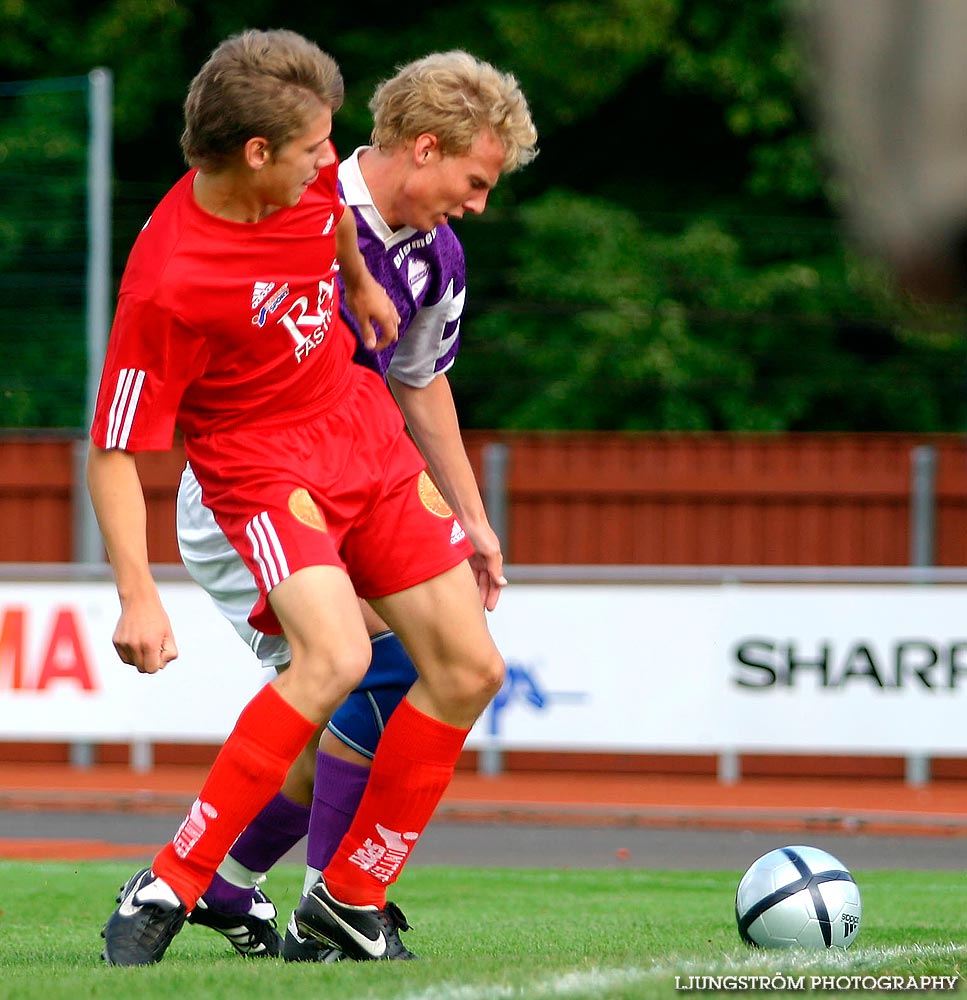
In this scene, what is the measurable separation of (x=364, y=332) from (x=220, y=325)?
1.51 feet

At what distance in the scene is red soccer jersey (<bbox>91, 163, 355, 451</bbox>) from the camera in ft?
12.3

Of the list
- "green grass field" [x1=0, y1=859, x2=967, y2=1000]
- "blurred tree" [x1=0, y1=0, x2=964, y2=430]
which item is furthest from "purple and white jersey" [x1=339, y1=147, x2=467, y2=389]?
"blurred tree" [x1=0, y1=0, x2=964, y2=430]

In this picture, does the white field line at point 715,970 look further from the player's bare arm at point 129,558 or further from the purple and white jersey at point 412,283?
the purple and white jersey at point 412,283

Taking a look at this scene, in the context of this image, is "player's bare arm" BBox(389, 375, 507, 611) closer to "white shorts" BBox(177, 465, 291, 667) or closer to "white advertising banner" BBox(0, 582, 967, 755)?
"white shorts" BBox(177, 465, 291, 667)

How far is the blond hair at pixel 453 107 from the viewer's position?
14.0 feet

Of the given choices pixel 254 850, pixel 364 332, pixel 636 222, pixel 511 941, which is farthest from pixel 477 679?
pixel 636 222

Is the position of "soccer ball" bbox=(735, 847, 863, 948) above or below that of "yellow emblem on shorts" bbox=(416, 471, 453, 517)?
below

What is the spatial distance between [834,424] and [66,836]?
12.6 metres

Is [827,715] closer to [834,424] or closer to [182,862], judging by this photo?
[182,862]

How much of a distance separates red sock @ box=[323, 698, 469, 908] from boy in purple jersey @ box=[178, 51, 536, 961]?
0.61 ft

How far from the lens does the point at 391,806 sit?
162 inches

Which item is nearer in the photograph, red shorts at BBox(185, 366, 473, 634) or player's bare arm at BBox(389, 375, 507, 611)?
red shorts at BBox(185, 366, 473, 634)

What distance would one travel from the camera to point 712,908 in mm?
6441

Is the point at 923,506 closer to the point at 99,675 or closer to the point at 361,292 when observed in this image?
the point at 99,675
